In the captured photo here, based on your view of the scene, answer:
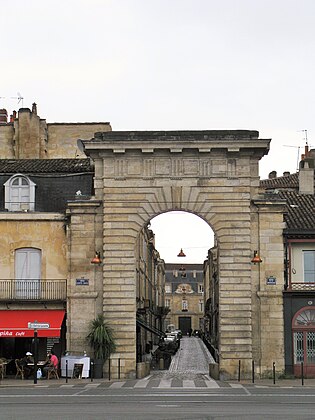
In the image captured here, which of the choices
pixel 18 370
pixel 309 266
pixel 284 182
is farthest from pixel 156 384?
pixel 284 182

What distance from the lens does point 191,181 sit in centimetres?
3862

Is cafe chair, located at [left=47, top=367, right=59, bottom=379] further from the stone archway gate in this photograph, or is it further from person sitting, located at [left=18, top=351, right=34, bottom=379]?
the stone archway gate

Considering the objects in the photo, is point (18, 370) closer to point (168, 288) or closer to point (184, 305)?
point (184, 305)

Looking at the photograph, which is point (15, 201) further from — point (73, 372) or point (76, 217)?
point (73, 372)

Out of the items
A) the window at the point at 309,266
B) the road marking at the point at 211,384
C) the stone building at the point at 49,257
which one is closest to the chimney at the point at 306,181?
A: the window at the point at 309,266

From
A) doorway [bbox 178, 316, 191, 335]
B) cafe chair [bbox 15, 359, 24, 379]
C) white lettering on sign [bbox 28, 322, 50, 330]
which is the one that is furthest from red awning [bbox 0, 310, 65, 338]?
doorway [bbox 178, 316, 191, 335]

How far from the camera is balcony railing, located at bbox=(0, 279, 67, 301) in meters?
39.1

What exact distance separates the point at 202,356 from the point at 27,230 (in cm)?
2586

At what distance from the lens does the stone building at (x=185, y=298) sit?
130 m

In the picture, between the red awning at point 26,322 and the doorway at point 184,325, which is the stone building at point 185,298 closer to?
the doorway at point 184,325

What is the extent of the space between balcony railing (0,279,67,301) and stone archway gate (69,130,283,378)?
99 cm

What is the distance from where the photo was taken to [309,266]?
3934 cm

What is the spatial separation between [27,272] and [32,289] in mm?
806

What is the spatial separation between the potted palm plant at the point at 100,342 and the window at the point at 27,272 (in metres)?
3.25
